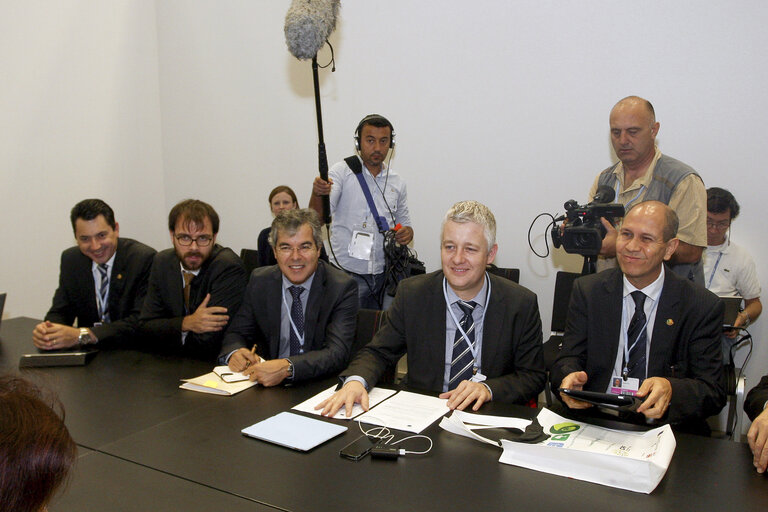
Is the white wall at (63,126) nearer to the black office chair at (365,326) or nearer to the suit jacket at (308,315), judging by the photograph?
the suit jacket at (308,315)

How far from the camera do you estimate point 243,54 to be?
19.0ft

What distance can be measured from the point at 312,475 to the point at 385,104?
3.96 m

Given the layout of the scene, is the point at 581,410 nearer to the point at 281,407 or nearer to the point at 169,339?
the point at 281,407

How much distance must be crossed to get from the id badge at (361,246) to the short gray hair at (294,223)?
119 cm

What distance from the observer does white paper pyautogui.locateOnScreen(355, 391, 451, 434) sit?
6.37ft

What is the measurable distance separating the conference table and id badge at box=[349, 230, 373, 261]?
2071mm

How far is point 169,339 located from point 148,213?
3385mm

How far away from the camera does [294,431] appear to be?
189cm

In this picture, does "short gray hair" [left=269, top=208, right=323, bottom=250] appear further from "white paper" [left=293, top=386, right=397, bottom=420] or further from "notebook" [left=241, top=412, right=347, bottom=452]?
"notebook" [left=241, top=412, right=347, bottom=452]

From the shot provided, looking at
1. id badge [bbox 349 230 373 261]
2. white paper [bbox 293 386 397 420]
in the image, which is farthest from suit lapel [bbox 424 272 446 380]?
id badge [bbox 349 230 373 261]

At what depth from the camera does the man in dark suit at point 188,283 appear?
3203mm

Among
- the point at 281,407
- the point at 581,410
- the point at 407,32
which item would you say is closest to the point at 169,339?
the point at 281,407

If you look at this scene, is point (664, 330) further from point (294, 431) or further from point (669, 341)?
point (294, 431)

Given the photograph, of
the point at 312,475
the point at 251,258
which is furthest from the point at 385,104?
the point at 312,475
